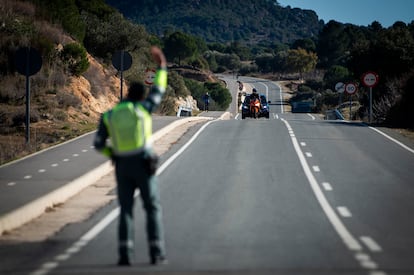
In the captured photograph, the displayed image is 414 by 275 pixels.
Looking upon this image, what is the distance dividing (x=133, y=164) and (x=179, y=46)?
119 meters

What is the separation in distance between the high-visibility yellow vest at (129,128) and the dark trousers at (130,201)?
12 centimetres

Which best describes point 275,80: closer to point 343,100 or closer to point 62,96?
point 343,100

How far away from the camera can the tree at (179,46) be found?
125975mm

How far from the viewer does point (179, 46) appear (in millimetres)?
127500

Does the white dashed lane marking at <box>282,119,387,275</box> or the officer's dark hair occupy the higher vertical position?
the officer's dark hair

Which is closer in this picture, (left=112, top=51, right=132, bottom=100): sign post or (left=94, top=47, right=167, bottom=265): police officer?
(left=94, top=47, right=167, bottom=265): police officer

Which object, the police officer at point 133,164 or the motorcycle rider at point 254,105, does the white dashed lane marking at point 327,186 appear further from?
the motorcycle rider at point 254,105

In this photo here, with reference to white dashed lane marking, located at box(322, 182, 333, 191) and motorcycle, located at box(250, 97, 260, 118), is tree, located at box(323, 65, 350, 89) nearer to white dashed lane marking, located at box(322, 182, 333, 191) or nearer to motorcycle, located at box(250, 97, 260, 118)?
motorcycle, located at box(250, 97, 260, 118)

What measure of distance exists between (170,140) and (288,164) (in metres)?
7.48

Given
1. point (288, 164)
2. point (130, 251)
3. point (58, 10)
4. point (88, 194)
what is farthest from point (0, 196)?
point (58, 10)

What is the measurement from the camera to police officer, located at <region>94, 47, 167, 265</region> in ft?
32.0

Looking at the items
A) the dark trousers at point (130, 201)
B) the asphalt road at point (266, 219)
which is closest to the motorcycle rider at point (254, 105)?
the asphalt road at point (266, 219)

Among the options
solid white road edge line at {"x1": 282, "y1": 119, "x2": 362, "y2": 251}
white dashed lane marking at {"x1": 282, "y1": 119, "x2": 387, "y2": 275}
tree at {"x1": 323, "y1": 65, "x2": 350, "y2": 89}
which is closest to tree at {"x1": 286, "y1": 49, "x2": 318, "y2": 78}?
tree at {"x1": 323, "y1": 65, "x2": 350, "y2": 89}

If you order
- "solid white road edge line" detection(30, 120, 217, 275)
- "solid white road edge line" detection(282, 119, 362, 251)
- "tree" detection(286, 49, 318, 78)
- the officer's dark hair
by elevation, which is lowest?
"solid white road edge line" detection(30, 120, 217, 275)
